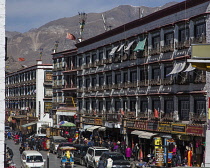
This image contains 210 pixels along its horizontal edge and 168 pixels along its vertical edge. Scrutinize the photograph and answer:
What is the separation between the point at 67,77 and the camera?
252 feet

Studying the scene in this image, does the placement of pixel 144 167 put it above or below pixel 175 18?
below

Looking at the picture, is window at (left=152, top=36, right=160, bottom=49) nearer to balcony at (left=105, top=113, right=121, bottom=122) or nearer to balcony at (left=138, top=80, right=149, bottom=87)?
balcony at (left=138, top=80, right=149, bottom=87)

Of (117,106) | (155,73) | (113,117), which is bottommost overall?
(113,117)

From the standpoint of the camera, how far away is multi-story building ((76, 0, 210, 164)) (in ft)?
126

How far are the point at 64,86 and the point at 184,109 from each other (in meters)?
39.1

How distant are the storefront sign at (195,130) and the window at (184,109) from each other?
251 cm

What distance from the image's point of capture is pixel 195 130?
120 feet

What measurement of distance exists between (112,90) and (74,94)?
17674 millimetres

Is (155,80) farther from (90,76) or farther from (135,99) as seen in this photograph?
(90,76)

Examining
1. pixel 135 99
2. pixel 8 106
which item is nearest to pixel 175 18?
pixel 135 99

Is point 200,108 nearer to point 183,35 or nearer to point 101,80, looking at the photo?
point 183,35

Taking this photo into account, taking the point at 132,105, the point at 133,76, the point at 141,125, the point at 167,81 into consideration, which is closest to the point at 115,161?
the point at 167,81

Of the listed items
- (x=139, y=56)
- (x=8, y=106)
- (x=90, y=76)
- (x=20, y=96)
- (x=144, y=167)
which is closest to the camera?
(x=144, y=167)

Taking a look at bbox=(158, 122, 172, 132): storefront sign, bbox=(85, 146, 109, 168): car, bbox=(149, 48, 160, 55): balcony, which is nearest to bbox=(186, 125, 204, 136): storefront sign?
bbox=(158, 122, 172, 132): storefront sign
